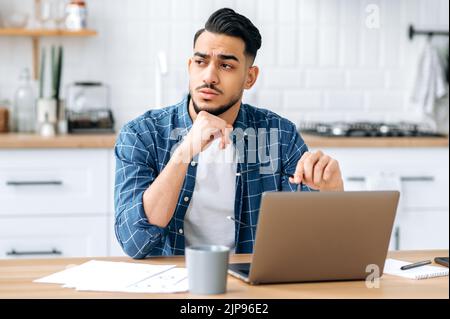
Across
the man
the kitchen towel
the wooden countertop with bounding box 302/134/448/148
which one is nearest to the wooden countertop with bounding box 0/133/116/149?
the wooden countertop with bounding box 302/134/448/148

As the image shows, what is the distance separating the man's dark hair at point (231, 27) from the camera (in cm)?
213

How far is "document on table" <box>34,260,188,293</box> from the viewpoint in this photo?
1439 mm

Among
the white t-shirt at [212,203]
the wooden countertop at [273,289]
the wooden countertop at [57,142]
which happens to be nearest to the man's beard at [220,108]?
the white t-shirt at [212,203]

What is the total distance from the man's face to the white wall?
5.47 ft

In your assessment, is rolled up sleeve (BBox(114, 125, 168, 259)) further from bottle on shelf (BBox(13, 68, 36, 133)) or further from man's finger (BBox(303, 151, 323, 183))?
bottle on shelf (BBox(13, 68, 36, 133))

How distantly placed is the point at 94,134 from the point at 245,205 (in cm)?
153

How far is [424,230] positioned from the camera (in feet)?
11.5

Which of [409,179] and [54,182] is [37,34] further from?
[409,179]

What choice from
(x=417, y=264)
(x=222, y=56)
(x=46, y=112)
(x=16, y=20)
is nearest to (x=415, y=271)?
(x=417, y=264)

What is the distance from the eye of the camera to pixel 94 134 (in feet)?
11.6

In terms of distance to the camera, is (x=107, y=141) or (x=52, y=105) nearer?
(x=107, y=141)

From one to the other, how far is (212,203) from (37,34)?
1.85m

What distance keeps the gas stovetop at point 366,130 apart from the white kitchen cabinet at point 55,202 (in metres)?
0.98
